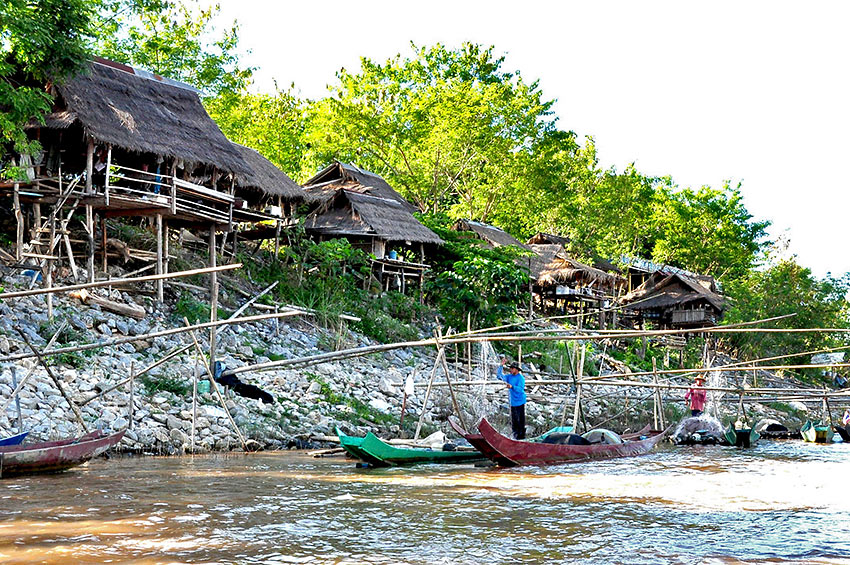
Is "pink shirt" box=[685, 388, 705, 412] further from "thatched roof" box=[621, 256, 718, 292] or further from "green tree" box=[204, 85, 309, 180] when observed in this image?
"thatched roof" box=[621, 256, 718, 292]

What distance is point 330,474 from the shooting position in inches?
443

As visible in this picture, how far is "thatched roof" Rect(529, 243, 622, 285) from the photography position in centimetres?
3078

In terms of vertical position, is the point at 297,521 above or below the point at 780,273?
below

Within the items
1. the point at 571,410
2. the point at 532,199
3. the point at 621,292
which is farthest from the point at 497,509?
the point at 621,292

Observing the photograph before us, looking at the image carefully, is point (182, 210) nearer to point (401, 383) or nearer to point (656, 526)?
point (401, 383)

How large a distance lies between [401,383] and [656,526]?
9640 millimetres

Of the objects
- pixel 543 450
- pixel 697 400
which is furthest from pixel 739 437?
pixel 543 450

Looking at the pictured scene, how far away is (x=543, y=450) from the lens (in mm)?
12172

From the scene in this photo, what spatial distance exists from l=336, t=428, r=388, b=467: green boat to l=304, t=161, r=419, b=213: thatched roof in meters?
13.7

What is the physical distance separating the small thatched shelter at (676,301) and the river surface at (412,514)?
22.4 m

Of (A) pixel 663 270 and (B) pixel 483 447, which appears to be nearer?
(B) pixel 483 447

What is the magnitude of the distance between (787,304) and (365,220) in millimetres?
15134

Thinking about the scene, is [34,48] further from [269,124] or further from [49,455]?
[269,124]

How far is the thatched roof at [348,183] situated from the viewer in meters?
25.3
